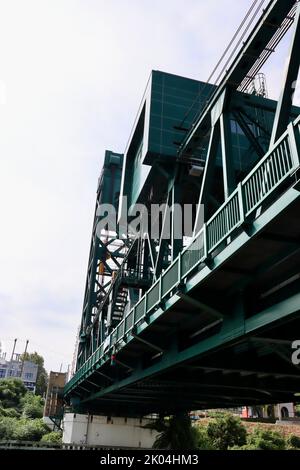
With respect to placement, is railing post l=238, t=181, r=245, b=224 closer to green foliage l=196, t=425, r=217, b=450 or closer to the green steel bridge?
the green steel bridge

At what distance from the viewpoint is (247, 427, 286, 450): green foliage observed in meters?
39.3

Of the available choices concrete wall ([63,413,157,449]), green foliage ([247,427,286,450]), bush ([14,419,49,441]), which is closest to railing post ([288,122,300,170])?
concrete wall ([63,413,157,449])

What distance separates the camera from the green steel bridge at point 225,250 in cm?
721

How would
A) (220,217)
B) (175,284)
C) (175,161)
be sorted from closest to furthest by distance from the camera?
(220,217)
(175,284)
(175,161)

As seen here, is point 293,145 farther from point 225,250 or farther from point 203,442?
point 203,442

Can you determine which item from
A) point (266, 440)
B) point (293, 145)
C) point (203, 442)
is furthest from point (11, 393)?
point (293, 145)

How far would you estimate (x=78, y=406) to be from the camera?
148 feet

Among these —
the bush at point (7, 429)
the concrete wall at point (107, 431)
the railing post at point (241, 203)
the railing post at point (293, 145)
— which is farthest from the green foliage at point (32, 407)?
the railing post at point (293, 145)

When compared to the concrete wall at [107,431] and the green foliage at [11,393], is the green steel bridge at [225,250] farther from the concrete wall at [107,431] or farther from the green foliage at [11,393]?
the green foliage at [11,393]

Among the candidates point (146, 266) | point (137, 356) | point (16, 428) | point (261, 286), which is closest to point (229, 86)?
point (261, 286)

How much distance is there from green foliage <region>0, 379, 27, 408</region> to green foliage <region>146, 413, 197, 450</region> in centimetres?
5550

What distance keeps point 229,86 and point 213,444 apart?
36.5 meters

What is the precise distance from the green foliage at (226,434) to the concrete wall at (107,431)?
249 inches

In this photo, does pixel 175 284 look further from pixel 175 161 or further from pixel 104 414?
pixel 104 414
